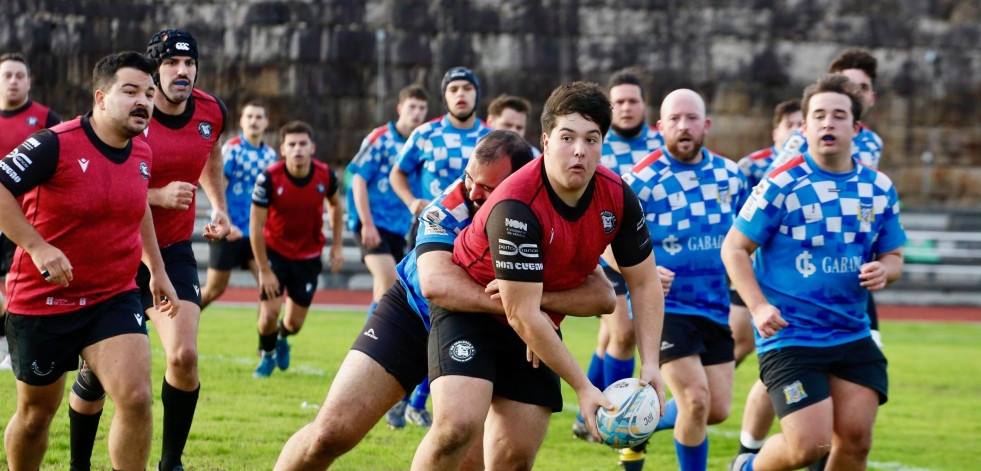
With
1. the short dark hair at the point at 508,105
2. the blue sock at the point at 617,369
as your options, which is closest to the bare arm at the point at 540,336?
the blue sock at the point at 617,369

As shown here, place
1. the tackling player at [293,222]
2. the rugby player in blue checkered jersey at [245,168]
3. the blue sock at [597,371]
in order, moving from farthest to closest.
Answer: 1. the rugby player in blue checkered jersey at [245,168]
2. the tackling player at [293,222]
3. the blue sock at [597,371]

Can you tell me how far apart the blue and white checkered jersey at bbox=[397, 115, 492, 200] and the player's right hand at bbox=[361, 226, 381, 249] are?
3.59ft

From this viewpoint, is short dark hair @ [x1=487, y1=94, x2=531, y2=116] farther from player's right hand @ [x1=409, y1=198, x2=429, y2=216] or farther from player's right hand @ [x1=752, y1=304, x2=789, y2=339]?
player's right hand @ [x1=752, y1=304, x2=789, y2=339]

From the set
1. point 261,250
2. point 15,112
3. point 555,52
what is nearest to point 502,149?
point 261,250

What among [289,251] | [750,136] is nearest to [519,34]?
[750,136]

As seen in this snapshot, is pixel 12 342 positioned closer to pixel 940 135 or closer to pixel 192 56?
pixel 192 56

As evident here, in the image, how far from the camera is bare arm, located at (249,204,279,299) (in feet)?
32.5

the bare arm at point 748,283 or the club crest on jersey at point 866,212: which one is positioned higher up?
the club crest on jersey at point 866,212

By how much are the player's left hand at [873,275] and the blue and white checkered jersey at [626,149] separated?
2.86m

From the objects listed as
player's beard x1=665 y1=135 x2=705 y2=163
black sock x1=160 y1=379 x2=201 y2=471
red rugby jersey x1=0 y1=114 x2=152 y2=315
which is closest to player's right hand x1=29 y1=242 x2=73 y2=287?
red rugby jersey x1=0 y1=114 x2=152 y2=315

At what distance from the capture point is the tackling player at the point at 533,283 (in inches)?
168

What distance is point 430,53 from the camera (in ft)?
75.5

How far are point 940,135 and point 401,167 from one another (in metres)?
18.7

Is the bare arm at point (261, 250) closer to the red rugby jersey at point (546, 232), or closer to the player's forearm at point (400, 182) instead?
the player's forearm at point (400, 182)
